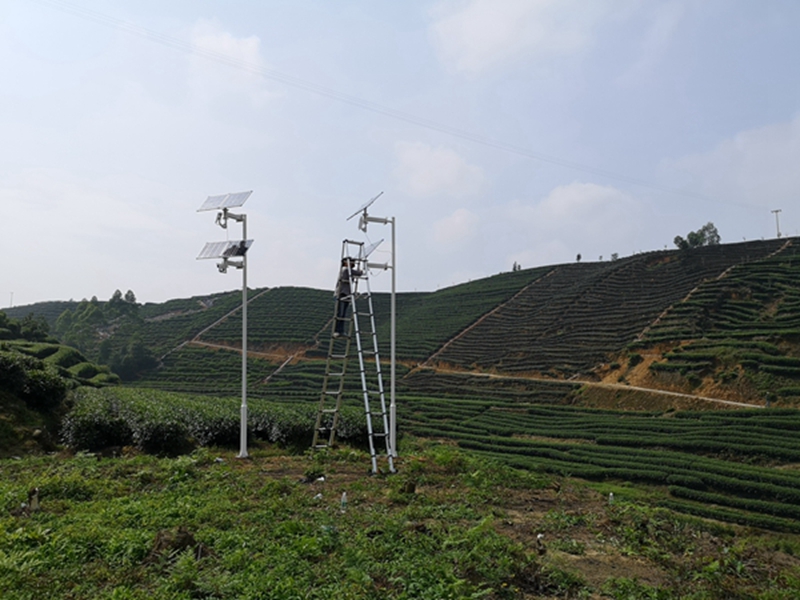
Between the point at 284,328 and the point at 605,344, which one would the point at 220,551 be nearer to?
the point at 605,344

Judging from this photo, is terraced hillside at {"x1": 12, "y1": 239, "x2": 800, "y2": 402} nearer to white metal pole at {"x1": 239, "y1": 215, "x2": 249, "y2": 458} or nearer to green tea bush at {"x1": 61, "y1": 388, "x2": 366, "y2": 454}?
green tea bush at {"x1": 61, "y1": 388, "x2": 366, "y2": 454}

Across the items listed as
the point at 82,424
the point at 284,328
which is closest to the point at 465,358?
the point at 284,328

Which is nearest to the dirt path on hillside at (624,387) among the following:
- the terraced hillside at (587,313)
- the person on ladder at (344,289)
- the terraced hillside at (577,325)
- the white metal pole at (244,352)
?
the terraced hillside at (577,325)

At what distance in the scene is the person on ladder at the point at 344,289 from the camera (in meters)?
12.7

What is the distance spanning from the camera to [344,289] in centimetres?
1282

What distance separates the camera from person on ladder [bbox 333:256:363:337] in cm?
1268

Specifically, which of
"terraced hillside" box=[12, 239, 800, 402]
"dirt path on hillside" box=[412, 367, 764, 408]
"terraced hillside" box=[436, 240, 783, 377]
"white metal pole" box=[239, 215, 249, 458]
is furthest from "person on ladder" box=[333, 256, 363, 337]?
"terraced hillside" box=[436, 240, 783, 377]

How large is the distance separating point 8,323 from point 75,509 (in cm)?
3964

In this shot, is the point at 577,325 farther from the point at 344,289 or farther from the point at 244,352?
the point at 244,352

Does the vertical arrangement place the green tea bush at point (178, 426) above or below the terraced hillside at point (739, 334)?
below

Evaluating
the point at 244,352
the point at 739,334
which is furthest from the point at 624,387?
the point at 244,352

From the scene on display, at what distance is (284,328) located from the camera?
6369 cm

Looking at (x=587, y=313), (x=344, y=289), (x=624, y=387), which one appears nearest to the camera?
(x=344, y=289)

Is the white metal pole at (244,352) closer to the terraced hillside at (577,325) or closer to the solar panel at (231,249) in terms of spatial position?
the solar panel at (231,249)
